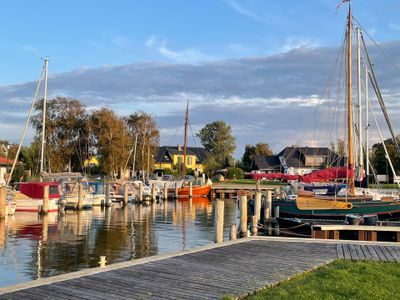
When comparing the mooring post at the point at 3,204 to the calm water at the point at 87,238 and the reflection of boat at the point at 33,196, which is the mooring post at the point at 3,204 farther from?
the reflection of boat at the point at 33,196

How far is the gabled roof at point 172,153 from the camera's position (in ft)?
410

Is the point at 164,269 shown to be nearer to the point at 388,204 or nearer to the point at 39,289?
the point at 39,289

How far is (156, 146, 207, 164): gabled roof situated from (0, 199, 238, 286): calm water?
80.0 metres

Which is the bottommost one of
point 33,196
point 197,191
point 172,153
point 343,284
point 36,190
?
point 197,191

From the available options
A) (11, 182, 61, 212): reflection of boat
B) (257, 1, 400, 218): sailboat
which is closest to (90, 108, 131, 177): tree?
(11, 182, 61, 212): reflection of boat

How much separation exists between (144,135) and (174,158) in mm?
38357

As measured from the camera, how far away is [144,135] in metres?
86.8

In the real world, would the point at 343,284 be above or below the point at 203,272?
above

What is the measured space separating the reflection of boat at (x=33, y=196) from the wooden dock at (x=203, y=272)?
26.1 metres

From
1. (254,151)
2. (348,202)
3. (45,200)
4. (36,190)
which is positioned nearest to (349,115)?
(348,202)

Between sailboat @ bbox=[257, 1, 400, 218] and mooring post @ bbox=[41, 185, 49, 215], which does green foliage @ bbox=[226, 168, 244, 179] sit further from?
mooring post @ bbox=[41, 185, 49, 215]

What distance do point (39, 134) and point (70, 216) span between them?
122 ft

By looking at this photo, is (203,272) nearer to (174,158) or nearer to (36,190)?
(36,190)

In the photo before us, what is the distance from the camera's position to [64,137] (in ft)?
250
